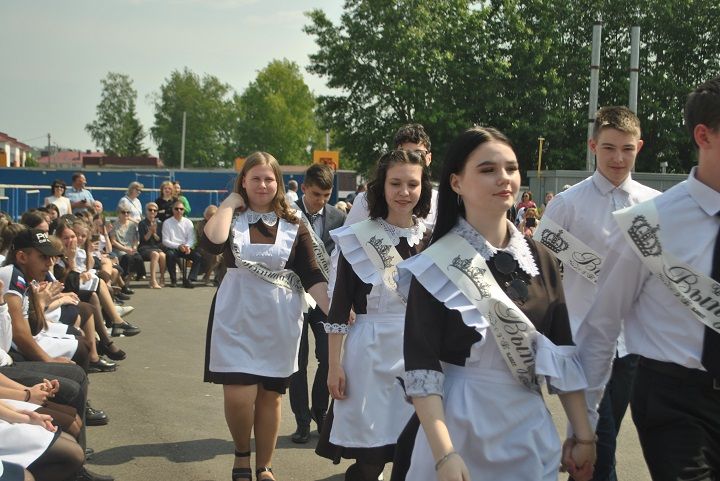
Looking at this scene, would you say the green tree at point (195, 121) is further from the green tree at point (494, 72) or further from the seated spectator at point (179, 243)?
the seated spectator at point (179, 243)

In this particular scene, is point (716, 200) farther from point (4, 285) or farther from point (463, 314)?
point (4, 285)

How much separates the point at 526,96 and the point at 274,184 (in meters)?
40.7

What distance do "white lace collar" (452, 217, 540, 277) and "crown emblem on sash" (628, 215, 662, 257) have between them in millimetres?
364

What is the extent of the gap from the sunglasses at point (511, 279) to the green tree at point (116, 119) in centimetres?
11209

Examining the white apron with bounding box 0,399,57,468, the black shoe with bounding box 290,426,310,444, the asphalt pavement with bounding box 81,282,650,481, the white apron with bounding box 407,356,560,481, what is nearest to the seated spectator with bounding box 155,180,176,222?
the asphalt pavement with bounding box 81,282,650,481

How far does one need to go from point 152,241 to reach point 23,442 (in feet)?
44.9

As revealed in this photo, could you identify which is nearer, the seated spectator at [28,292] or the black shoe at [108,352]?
the seated spectator at [28,292]

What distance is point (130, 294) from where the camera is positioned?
1648 cm

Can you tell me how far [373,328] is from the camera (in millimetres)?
5008

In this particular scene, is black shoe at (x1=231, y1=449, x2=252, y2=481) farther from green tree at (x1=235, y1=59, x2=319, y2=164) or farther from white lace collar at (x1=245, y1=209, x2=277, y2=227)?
green tree at (x1=235, y1=59, x2=319, y2=164)

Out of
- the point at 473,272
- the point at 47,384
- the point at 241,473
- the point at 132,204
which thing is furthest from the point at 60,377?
the point at 132,204

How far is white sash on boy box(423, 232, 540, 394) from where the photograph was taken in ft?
10.2

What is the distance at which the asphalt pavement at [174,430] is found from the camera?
6.41m

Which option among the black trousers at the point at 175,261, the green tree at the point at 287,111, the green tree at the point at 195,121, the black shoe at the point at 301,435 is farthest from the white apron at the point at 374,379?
the green tree at the point at 195,121
